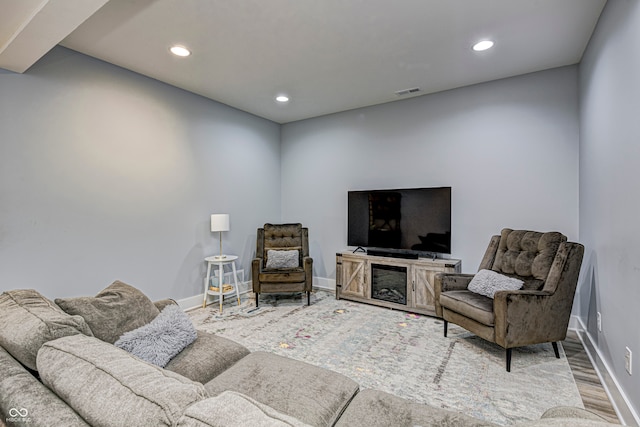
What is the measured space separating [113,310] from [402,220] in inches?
132

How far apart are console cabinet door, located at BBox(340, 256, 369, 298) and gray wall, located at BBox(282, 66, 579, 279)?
54 centimetres

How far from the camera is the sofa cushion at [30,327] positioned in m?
1.00

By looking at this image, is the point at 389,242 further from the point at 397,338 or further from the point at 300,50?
the point at 300,50

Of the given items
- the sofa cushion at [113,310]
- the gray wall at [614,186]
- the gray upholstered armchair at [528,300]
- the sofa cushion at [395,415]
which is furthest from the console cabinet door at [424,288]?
the sofa cushion at [113,310]

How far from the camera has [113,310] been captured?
158 cm

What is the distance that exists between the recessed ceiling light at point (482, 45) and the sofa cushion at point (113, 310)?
3345mm

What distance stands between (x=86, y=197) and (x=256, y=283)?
2.06m

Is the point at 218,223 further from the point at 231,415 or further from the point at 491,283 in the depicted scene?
the point at 231,415

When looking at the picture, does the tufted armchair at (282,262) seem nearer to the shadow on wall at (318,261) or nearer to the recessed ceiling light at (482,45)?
the shadow on wall at (318,261)

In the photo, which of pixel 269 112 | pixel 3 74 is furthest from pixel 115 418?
pixel 269 112

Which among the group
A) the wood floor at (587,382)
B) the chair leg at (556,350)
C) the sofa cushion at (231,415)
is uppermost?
the sofa cushion at (231,415)

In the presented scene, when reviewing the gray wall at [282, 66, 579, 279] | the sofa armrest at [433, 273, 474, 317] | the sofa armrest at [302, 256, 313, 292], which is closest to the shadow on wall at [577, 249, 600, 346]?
the gray wall at [282, 66, 579, 279]

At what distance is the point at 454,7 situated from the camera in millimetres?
2305

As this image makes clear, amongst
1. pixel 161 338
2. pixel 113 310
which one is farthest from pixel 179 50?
pixel 161 338
